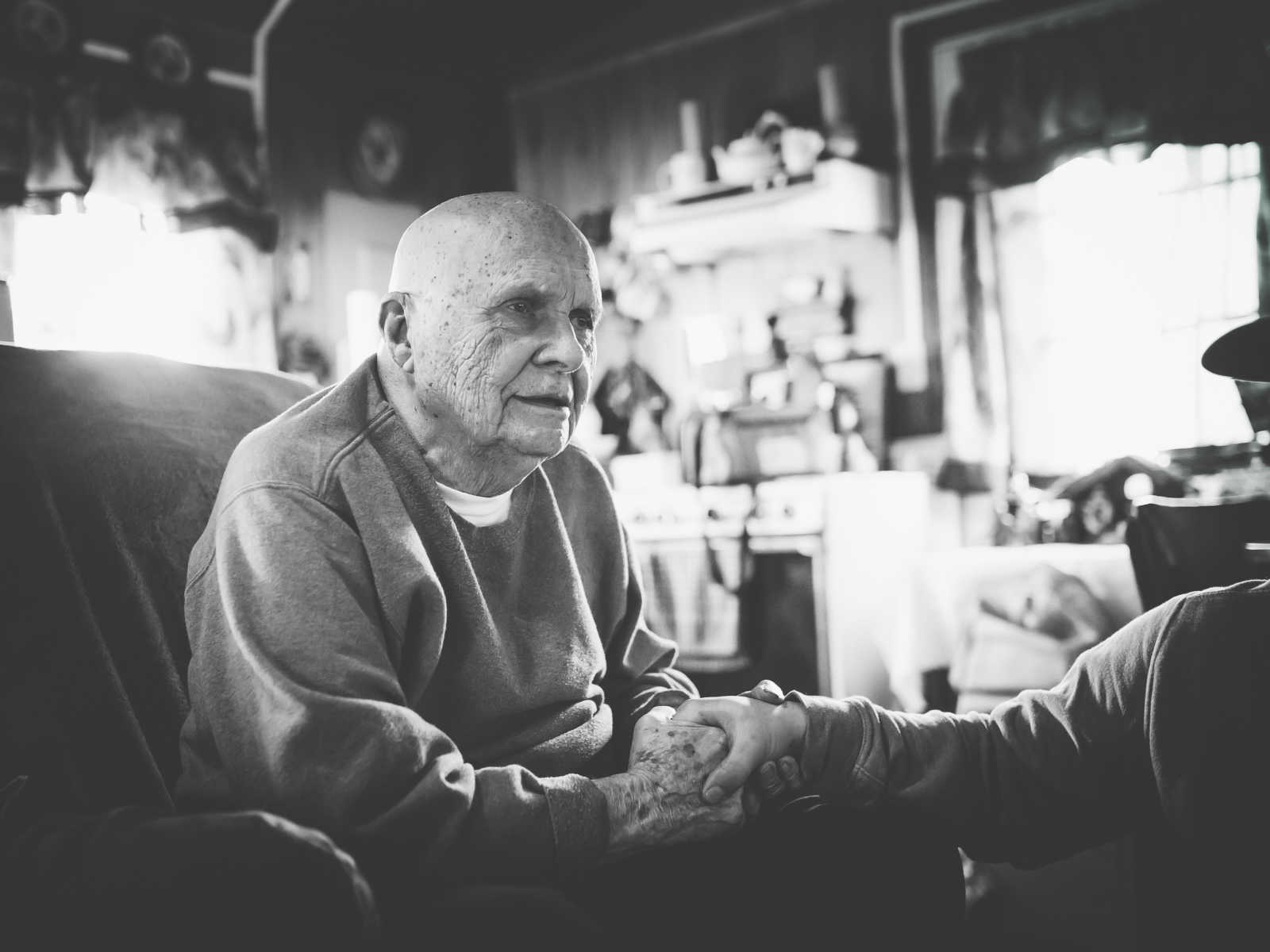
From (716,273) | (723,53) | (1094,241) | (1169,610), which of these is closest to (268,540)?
(1169,610)

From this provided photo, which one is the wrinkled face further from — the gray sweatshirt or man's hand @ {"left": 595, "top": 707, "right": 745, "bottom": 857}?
man's hand @ {"left": 595, "top": 707, "right": 745, "bottom": 857}

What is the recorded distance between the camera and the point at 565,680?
1486 millimetres

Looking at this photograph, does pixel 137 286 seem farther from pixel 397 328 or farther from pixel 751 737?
pixel 751 737

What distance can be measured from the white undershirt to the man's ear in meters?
0.16

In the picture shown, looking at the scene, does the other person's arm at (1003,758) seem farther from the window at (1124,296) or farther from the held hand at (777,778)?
the window at (1124,296)

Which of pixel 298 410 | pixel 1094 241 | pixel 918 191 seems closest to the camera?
pixel 298 410

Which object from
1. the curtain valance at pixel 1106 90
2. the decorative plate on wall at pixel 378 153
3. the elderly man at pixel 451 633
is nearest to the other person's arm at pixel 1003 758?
the elderly man at pixel 451 633

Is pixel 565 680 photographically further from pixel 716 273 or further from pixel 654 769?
pixel 716 273

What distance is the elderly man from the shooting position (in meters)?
1.10

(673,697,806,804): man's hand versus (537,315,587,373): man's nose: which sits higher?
(537,315,587,373): man's nose

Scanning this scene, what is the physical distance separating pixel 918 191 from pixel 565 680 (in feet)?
14.6

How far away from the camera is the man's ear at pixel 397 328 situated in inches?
57.5

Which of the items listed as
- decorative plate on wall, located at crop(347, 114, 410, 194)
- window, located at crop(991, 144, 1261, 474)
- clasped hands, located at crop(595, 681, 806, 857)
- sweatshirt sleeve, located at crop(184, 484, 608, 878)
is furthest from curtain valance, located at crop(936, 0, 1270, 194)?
sweatshirt sleeve, located at crop(184, 484, 608, 878)

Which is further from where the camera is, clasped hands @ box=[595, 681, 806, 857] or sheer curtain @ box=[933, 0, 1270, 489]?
sheer curtain @ box=[933, 0, 1270, 489]
